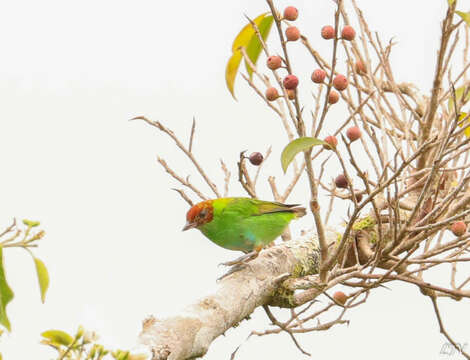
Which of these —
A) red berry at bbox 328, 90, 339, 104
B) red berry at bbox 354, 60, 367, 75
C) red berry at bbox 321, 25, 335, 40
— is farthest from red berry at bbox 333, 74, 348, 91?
red berry at bbox 354, 60, 367, 75

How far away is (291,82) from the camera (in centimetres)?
246

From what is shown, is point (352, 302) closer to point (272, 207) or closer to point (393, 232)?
point (393, 232)

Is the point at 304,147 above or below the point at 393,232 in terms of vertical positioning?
above

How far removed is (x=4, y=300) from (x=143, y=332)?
0.78 meters

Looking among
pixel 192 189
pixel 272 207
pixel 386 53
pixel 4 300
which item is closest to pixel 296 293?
pixel 272 207

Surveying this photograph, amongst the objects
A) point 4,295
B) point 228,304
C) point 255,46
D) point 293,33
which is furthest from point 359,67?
point 4,295

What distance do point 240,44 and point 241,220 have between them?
3.09ft

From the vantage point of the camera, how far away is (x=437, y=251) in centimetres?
269

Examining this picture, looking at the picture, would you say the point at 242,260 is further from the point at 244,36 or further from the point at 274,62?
the point at 244,36

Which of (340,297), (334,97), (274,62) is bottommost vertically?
A: (340,297)

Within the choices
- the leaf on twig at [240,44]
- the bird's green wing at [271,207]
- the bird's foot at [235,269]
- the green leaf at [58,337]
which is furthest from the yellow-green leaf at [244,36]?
the green leaf at [58,337]

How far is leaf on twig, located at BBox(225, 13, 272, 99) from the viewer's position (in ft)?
10.6

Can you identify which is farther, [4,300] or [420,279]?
[420,279]

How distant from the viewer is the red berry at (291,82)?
2.45 m
